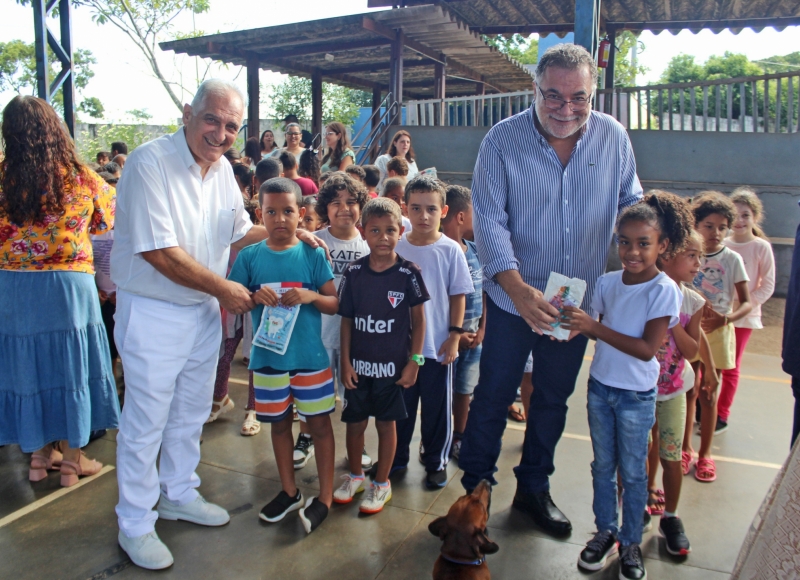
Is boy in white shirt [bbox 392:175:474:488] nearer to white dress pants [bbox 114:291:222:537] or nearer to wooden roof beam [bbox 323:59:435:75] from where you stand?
white dress pants [bbox 114:291:222:537]

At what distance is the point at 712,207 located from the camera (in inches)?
141

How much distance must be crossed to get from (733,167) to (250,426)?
8867 millimetres

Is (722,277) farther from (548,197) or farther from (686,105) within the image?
(686,105)

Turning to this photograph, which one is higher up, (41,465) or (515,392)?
(515,392)

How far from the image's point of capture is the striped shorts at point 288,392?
120 inches

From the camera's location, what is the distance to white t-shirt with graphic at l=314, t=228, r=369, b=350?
145 inches

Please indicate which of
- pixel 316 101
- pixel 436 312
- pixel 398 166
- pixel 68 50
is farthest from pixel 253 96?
pixel 436 312

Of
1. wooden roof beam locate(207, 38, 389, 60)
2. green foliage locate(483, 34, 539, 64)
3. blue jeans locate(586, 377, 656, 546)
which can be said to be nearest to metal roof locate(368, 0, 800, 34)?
wooden roof beam locate(207, 38, 389, 60)

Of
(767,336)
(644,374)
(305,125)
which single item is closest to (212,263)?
(644,374)

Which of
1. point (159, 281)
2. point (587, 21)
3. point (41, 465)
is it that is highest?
point (587, 21)

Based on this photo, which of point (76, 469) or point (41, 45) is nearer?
point (76, 469)

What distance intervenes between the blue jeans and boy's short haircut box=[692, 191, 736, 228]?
1.51 meters

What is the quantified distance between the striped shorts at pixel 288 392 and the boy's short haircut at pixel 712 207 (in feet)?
7.97

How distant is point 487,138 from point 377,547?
2.06m
